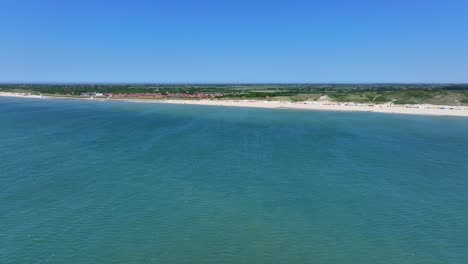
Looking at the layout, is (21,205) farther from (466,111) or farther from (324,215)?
(466,111)

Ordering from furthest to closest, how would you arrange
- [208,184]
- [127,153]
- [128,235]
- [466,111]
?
[466,111]
[127,153]
[208,184]
[128,235]

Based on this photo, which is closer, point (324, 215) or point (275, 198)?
point (324, 215)

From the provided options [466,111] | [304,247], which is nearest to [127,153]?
[304,247]

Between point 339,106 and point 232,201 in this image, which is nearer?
point 232,201

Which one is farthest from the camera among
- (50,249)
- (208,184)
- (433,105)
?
(433,105)

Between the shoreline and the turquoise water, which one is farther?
the shoreline

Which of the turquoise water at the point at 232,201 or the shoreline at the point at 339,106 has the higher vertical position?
the shoreline at the point at 339,106

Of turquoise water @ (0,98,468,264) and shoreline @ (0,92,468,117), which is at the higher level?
shoreline @ (0,92,468,117)

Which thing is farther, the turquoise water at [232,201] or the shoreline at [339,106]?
the shoreline at [339,106]
